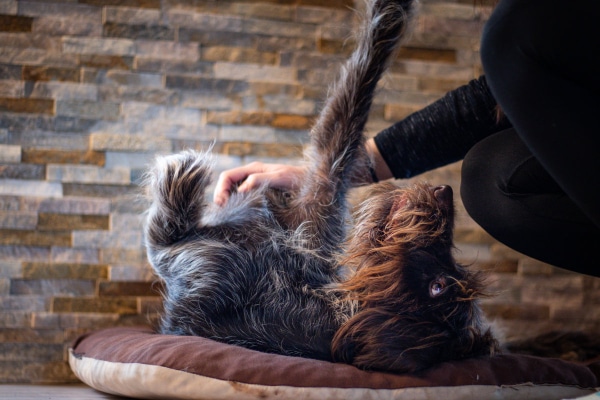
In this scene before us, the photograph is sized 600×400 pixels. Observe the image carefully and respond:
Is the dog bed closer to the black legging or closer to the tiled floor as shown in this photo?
the tiled floor

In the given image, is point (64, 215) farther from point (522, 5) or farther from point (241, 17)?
point (522, 5)

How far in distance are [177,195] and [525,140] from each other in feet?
2.15

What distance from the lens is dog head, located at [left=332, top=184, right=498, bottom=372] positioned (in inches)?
43.3

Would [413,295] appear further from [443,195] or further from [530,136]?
[530,136]

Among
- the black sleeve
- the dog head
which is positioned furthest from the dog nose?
the black sleeve

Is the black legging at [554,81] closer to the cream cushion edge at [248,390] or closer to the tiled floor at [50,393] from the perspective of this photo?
the cream cushion edge at [248,390]

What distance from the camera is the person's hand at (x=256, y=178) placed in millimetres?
1375

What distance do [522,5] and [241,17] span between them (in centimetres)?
102

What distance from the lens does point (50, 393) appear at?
137cm

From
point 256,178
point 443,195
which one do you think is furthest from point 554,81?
point 256,178

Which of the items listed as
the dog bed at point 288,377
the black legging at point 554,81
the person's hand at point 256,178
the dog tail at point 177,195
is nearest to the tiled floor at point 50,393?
the dog bed at point 288,377

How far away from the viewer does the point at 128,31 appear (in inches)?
69.2

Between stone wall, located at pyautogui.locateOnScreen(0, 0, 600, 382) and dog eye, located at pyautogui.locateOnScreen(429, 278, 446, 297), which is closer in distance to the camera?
dog eye, located at pyautogui.locateOnScreen(429, 278, 446, 297)

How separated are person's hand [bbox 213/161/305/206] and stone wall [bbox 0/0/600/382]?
0.39 meters
